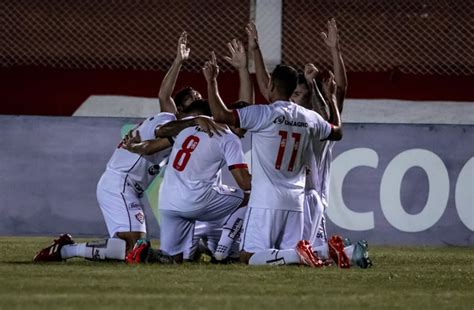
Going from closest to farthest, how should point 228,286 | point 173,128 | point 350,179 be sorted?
1. point 228,286
2. point 173,128
3. point 350,179

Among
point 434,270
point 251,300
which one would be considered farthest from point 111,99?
point 251,300

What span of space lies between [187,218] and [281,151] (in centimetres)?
112

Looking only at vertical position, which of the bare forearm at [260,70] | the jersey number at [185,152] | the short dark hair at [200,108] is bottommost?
the jersey number at [185,152]

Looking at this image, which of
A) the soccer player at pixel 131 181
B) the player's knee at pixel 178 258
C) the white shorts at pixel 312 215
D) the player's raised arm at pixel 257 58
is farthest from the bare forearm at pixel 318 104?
the player's knee at pixel 178 258

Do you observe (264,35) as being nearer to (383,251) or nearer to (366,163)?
(366,163)

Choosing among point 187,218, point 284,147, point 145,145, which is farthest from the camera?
point 145,145

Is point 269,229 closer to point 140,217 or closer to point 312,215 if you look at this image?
point 312,215

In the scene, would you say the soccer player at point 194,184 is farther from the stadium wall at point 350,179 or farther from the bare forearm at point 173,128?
the stadium wall at point 350,179

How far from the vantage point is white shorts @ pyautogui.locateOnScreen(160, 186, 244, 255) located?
1069 centimetres

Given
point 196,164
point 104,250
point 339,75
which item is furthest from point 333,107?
point 104,250

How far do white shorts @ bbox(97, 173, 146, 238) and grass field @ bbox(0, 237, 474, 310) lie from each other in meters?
0.53

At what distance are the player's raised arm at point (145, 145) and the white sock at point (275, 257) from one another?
135 cm

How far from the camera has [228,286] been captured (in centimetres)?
842

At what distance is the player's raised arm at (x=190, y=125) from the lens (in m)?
10.4
